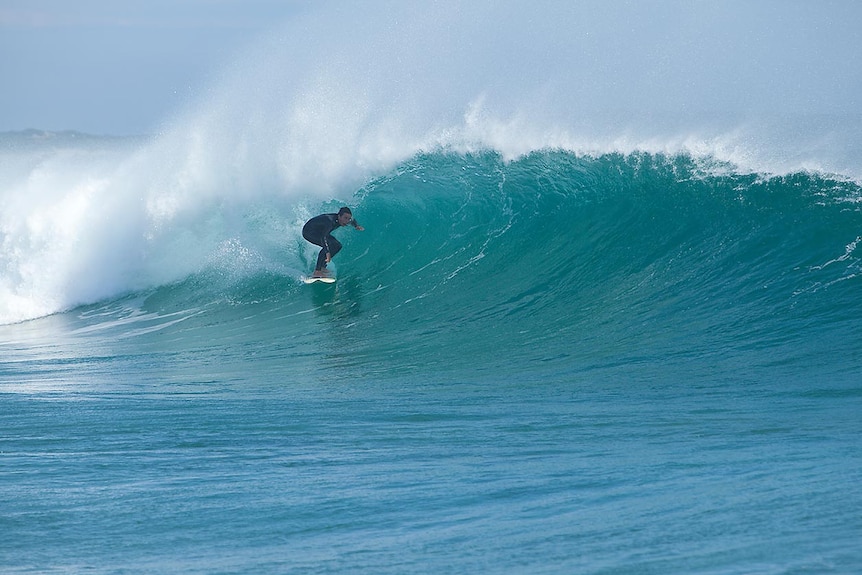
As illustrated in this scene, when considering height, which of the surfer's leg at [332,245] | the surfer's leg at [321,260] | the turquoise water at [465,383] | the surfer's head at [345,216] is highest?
the surfer's head at [345,216]

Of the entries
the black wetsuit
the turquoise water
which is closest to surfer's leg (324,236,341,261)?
the black wetsuit

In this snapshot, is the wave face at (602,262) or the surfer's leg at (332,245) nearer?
the wave face at (602,262)

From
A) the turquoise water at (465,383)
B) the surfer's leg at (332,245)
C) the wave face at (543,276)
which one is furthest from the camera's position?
the surfer's leg at (332,245)

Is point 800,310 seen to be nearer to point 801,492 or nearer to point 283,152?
point 801,492

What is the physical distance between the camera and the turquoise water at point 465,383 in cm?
389

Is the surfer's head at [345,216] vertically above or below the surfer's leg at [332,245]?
above

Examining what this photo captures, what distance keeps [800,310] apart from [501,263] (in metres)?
3.82

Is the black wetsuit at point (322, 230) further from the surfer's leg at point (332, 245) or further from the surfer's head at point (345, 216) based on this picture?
the surfer's head at point (345, 216)

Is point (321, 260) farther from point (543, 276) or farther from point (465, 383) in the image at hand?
point (465, 383)

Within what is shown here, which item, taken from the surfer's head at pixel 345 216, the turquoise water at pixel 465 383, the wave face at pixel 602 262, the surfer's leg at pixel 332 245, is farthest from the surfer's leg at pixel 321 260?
the surfer's head at pixel 345 216

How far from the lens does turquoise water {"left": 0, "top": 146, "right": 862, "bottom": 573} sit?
3.89 metres

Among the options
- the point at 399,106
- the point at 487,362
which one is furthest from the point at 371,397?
the point at 399,106

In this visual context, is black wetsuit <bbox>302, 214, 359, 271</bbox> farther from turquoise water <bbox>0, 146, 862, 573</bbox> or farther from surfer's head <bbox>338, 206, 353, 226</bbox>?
turquoise water <bbox>0, 146, 862, 573</bbox>

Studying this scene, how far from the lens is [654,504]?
4109 mm
